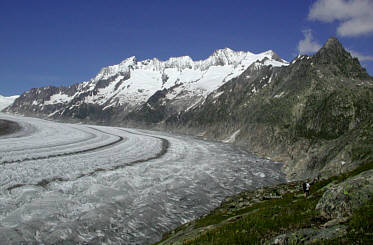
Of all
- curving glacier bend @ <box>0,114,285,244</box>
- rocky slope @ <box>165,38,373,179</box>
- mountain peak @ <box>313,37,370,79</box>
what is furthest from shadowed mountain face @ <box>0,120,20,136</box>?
mountain peak @ <box>313,37,370,79</box>

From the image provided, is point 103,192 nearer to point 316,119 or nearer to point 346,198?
point 346,198

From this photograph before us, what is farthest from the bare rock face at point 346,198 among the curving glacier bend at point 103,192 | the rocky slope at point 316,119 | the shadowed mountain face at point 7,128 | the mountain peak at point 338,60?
the mountain peak at point 338,60

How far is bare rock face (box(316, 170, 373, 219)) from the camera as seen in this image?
455 inches

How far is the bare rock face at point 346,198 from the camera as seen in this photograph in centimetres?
1155

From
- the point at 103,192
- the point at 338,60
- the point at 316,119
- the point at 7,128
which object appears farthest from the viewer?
the point at 338,60

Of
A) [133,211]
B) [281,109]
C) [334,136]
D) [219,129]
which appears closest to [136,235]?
[133,211]

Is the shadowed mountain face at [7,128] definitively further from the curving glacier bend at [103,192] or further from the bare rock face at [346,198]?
the bare rock face at [346,198]

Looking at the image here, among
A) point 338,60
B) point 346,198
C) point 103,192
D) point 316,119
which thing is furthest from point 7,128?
point 338,60

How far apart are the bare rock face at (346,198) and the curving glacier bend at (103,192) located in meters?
14.8

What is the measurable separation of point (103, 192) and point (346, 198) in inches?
1092

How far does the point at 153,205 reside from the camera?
29438mm

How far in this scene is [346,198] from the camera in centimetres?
1189

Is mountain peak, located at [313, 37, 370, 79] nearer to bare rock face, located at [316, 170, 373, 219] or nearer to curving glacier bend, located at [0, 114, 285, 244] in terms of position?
curving glacier bend, located at [0, 114, 285, 244]

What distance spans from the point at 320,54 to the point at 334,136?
64.3 metres
